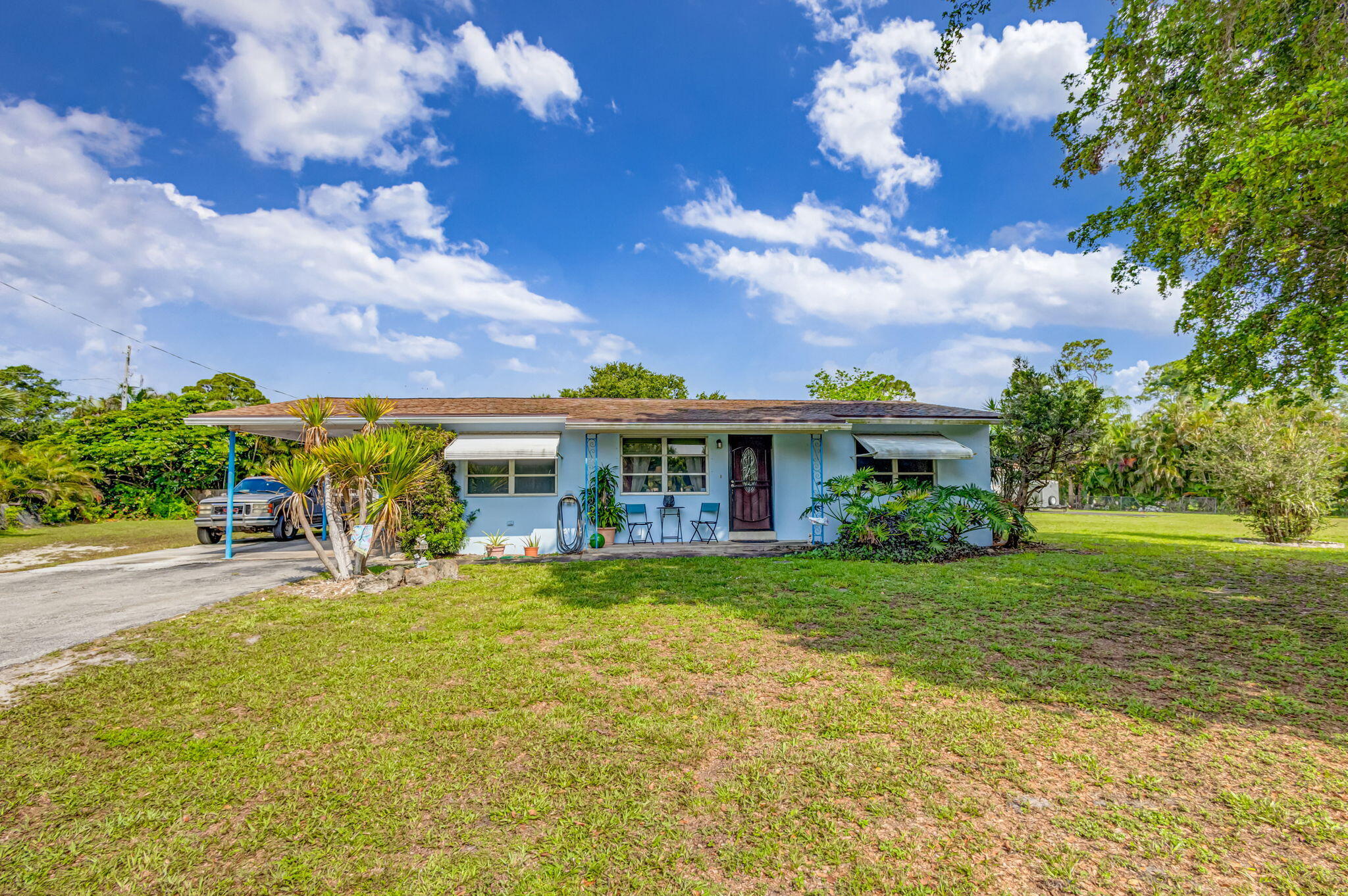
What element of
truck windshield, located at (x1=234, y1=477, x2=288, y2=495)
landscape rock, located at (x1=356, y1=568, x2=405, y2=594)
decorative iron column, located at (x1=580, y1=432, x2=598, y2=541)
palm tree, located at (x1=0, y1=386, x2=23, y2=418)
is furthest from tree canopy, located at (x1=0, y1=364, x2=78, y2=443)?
decorative iron column, located at (x1=580, y1=432, x2=598, y2=541)

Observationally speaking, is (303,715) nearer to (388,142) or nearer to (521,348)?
(388,142)

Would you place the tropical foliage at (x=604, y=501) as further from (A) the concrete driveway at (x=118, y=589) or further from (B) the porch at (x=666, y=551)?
(A) the concrete driveway at (x=118, y=589)

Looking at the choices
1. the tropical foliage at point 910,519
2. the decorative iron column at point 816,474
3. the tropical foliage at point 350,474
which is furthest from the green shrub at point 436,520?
the decorative iron column at point 816,474

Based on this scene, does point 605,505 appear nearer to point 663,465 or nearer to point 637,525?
point 637,525

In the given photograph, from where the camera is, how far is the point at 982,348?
22969 mm

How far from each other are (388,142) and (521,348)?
12.9 meters

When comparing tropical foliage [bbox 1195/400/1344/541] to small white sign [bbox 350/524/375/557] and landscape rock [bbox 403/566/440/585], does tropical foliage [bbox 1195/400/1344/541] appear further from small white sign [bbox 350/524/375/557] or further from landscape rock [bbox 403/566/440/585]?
small white sign [bbox 350/524/375/557]

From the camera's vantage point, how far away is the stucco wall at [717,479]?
12.1 m

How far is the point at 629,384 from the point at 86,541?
3031cm

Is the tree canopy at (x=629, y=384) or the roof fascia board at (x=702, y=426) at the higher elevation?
the tree canopy at (x=629, y=384)

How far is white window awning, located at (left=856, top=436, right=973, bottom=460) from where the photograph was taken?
12234 millimetres

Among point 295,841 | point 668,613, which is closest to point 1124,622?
point 668,613

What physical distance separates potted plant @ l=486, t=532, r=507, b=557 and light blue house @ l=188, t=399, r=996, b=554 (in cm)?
11

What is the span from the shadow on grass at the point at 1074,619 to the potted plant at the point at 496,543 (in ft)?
8.48
